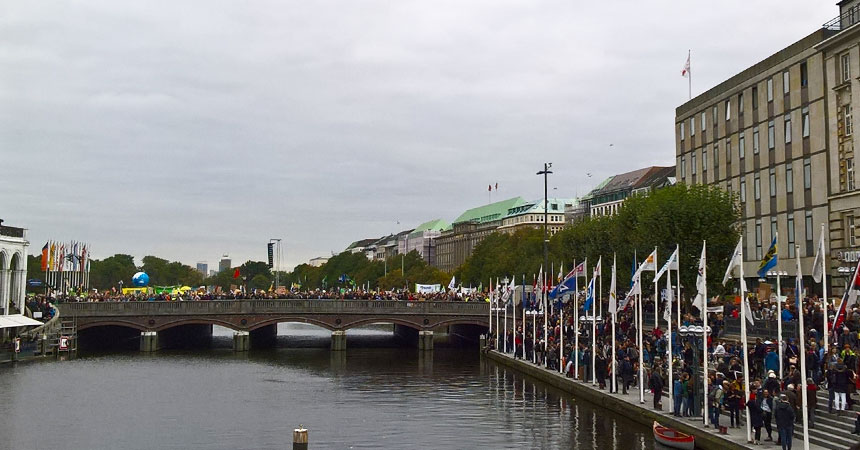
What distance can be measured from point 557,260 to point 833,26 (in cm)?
5481

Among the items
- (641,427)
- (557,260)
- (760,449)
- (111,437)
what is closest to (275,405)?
(111,437)

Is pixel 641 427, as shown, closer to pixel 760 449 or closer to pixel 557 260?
pixel 760 449

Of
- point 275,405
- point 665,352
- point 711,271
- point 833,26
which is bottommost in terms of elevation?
point 275,405

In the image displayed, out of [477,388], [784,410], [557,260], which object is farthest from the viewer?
[557,260]

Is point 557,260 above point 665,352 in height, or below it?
above

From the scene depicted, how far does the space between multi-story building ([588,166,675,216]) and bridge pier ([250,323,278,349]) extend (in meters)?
71.0

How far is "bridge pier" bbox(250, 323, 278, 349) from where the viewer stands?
3979 inches

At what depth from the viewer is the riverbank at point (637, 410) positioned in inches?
1227

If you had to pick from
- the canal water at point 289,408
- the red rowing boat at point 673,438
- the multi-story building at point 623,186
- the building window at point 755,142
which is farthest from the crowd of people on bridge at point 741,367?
the multi-story building at point 623,186

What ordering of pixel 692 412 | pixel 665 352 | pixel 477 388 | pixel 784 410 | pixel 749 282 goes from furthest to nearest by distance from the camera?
1. pixel 749 282
2. pixel 477 388
3. pixel 665 352
4. pixel 692 412
5. pixel 784 410

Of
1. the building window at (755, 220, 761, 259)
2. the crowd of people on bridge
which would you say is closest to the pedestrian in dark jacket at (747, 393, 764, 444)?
the crowd of people on bridge

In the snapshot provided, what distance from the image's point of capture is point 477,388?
57406 millimetres

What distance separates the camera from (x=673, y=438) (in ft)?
108

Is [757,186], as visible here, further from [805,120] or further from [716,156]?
[805,120]
